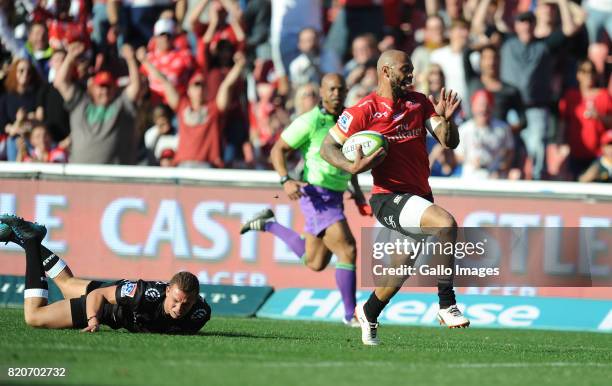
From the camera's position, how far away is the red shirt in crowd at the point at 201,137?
17250 mm

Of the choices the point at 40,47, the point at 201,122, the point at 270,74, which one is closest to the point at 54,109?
the point at 40,47

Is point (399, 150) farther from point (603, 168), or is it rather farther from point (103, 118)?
point (103, 118)

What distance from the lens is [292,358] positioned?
9406 millimetres

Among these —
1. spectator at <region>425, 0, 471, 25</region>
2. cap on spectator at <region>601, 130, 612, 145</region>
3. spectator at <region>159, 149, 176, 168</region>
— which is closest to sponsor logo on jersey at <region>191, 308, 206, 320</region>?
spectator at <region>159, 149, 176, 168</region>


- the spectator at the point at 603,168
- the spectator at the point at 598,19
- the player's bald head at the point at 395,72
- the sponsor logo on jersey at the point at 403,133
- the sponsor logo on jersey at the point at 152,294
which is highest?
the spectator at the point at 598,19

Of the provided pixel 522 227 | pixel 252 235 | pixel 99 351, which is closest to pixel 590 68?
pixel 522 227

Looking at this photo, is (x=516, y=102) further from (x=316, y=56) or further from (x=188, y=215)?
(x=188, y=215)

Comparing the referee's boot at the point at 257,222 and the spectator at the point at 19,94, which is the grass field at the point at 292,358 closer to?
the referee's boot at the point at 257,222

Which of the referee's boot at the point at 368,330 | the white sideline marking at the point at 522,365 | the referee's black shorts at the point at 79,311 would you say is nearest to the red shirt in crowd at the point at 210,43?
the referee's black shorts at the point at 79,311

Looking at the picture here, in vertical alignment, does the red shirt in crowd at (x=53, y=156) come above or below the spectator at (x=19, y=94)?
below

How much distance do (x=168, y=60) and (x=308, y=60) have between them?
2197 millimetres

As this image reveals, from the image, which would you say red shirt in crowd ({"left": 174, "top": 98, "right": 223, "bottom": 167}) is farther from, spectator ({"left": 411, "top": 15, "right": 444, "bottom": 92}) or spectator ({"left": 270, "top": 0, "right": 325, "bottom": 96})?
spectator ({"left": 411, "top": 15, "right": 444, "bottom": 92})

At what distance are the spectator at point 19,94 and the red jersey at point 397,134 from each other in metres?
8.85

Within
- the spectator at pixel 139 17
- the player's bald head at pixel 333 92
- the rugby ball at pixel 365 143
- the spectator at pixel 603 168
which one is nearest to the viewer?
the rugby ball at pixel 365 143
